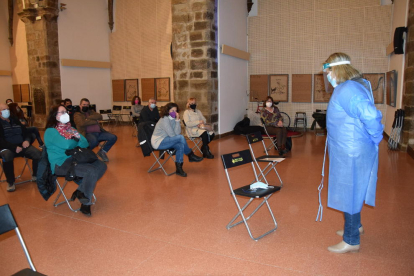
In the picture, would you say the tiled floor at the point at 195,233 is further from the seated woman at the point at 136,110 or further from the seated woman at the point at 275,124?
the seated woman at the point at 136,110

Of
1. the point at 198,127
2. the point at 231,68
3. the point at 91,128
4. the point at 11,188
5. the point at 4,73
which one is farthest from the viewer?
the point at 4,73

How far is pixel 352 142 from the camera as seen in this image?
271 centimetres

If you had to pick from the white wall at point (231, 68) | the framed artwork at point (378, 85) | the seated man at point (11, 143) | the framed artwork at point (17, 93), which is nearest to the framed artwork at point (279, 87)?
the white wall at point (231, 68)

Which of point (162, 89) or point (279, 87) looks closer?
point (279, 87)

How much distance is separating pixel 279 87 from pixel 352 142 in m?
9.17

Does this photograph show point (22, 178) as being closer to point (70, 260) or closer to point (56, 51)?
point (70, 260)

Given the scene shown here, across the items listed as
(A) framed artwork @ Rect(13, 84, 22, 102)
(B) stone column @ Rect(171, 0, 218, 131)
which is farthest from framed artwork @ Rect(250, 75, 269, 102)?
(A) framed artwork @ Rect(13, 84, 22, 102)

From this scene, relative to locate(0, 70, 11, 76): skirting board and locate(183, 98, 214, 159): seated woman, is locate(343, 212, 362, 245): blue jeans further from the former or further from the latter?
locate(0, 70, 11, 76): skirting board

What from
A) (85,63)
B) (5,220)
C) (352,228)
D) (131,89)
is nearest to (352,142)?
(352,228)

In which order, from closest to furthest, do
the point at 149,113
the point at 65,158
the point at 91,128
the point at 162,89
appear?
1. the point at 65,158
2. the point at 91,128
3. the point at 149,113
4. the point at 162,89

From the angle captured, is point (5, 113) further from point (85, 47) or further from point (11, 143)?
point (85, 47)

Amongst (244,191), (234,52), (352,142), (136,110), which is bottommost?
(244,191)

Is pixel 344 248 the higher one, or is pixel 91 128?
pixel 91 128

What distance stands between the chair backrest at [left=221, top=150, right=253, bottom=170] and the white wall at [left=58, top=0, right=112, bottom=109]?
10.6m
